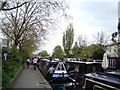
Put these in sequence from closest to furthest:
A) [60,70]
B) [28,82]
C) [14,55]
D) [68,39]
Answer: [28,82] < [60,70] < [14,55] < [68,39]

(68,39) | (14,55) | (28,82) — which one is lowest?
(28,82)

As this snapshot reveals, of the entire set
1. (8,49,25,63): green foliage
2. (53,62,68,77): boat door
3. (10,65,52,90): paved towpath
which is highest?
(8,49,25,63): green foliage

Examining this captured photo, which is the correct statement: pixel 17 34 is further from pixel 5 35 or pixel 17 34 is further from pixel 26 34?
pixel 26 34

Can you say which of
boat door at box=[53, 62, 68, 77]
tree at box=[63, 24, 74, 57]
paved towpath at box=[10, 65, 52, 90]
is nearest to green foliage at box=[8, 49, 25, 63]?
paved towpath at box=[10, 65, 52, 90]

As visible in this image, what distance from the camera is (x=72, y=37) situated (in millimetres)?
48438

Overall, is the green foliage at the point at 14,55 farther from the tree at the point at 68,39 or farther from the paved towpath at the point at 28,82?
the tree at the point at 68,39

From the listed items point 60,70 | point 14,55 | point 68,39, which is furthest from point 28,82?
point 68,39

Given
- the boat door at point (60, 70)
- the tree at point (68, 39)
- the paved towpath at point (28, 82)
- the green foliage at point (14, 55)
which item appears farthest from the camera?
the tree at point (68, 39)

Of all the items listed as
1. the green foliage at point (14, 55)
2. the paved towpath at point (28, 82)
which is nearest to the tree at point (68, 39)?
the green foliage at point (14, 55)

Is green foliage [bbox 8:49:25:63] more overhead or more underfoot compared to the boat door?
more overhead

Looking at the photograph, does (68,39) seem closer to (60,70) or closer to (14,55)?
(14,55)

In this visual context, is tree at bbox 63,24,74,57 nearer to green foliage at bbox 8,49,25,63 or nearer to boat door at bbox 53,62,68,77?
green foliage at bbox 8,49,25,63

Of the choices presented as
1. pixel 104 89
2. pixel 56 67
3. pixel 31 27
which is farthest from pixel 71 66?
pixel 31 27

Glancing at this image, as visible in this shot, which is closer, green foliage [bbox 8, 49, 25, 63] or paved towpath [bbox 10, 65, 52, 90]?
paved towpath [bbox 10, 65, 52, 90]
